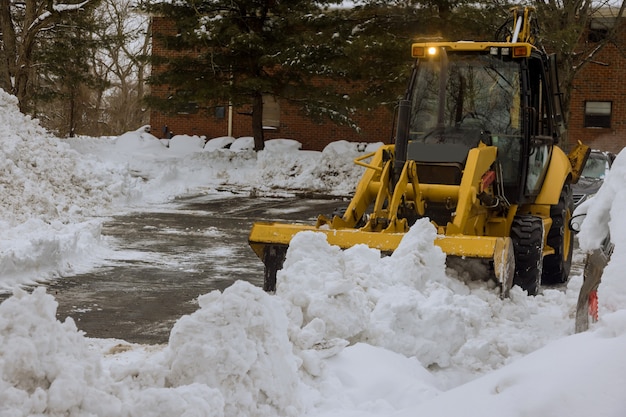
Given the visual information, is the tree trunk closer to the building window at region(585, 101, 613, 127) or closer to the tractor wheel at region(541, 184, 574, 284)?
the building window at region(585, 101, 613, 127)

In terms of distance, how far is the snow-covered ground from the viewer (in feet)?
11.1

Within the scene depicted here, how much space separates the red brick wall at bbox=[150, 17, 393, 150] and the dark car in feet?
40.9

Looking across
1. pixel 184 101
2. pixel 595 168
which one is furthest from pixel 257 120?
pixel 595 168

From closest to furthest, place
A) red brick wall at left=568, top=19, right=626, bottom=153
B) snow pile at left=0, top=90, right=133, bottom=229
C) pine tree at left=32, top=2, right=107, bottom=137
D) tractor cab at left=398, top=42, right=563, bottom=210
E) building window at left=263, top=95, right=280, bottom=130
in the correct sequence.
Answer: tractor cab at left=398, top=42, right=563, bottom=210 → snow pile at left=0, top=90, right=133, bottom=229 → pine tree at left=32, top=2, right=107, bottom=137 → red brick wall at left=568, top=19, right=626, bottom=153 → building window at left=263, top=95, right=280, bottom=130

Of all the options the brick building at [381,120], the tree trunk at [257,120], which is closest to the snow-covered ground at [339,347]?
the tree trunk at [257,120]

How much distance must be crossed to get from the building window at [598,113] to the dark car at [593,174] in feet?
39.3

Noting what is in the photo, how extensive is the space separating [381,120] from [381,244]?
74.1 feet

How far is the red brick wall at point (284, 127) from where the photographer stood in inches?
1205

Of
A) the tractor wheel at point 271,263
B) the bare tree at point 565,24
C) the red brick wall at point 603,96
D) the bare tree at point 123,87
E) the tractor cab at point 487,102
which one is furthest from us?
the bare tree at point 123,87

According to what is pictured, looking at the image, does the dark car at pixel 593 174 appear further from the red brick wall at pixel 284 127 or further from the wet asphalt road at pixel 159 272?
the red brick wall at pixel 284 127

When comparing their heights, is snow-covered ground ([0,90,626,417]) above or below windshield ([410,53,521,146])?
below

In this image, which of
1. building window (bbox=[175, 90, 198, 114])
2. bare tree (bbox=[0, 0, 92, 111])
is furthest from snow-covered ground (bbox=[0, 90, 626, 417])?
building window (bbox=[175, 90, 198, 114])

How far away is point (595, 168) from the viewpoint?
17.8m

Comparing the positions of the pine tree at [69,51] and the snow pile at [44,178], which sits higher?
the pine tree at [69,51]
